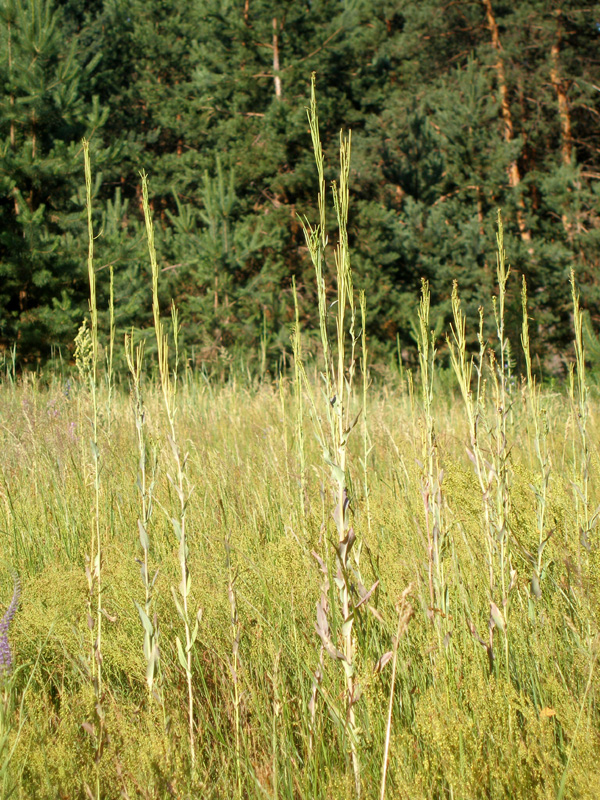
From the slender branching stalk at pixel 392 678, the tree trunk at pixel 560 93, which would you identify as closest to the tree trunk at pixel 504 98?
the tree trunk at pixel 560 93

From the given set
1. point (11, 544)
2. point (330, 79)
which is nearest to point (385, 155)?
point (330, 79)

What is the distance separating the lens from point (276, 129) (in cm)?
1233

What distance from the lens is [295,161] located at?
1284 centimetres

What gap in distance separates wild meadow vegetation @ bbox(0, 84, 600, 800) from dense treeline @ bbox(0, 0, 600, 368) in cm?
645

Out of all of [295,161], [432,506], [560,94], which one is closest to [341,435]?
[432,506]

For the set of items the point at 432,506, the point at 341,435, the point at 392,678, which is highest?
the point at 341,435

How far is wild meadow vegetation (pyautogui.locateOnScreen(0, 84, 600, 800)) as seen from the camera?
1.04 m

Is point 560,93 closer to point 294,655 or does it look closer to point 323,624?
point 294,655

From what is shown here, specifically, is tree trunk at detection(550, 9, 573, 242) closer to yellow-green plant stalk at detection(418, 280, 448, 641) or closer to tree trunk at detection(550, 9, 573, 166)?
tree trunk at detection(550, 9, 573, 166)

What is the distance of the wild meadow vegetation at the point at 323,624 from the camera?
1043 millimetres

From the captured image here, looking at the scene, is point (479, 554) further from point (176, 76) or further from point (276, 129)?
point (176, 76)

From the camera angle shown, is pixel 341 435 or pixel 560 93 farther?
pixel 560 93

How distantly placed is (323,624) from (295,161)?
1298cm

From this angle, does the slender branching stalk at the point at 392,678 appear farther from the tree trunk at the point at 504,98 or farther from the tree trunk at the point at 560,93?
the tree trunk at the point at 560,93
